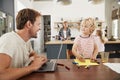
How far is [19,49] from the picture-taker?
1.38 metres

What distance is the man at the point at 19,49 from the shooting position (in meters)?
1.15

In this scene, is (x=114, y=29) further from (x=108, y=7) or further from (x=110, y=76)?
(x=110, y=76)

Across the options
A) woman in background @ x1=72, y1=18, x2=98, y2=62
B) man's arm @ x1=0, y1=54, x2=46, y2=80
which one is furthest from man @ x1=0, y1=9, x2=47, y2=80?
Result: woman in background @ x1=72, y1=18, x2=98, y2=62

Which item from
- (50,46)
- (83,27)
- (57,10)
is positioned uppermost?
(57,10)

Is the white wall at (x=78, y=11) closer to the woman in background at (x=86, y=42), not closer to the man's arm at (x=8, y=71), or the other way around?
the woman in background at (x=86, y=42)

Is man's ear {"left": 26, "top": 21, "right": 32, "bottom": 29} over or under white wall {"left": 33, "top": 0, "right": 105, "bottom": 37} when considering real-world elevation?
under

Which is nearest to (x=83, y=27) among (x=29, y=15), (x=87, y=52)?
(x=87, y=52)

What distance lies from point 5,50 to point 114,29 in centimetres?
686

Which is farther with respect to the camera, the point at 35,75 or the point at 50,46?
the point at 50,46

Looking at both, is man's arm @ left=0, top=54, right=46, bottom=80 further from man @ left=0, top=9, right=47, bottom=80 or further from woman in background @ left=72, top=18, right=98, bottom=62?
woman in background @ left=72, top=18, right=98, bottom=62

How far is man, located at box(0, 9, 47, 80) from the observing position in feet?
3.76

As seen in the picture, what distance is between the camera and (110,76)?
48.7 inches

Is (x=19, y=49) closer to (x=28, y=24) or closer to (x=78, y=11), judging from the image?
(x=28, y=24)

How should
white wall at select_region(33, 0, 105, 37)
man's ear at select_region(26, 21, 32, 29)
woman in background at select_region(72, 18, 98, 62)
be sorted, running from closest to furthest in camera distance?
man's ear at select_region(26, 21, 32, 29), woman in background at select_region(72, 18, 98, 62), white wall at select_region(33, 0, 105, 37)
